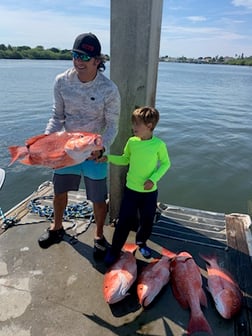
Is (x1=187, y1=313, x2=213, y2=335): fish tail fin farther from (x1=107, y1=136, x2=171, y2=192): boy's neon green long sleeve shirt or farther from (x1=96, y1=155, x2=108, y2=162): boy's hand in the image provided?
(x1=96, y1=155, x2=108, y2=162): boy's hand

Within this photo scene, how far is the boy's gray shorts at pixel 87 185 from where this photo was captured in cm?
324

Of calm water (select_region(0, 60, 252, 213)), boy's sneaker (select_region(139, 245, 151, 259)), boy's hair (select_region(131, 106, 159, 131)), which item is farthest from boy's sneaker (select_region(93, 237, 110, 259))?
calm water (select_region(0, 60, 252, 213))

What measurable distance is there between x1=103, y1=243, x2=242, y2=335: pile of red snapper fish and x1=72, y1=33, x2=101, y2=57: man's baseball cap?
6.91ft

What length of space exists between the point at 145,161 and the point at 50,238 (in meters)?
1.54

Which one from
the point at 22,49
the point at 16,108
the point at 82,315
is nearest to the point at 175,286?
the point at 82,315

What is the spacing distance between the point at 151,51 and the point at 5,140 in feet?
Answer: 25.8

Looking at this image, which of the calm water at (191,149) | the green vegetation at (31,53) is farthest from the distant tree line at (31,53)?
the calm water at (191,149)

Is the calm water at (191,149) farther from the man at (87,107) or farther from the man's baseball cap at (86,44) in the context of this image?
the man's baseball cap at (86,44)

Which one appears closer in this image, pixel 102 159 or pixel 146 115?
Answer: pixel 146 115

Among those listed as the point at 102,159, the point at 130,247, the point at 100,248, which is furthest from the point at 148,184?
the point at 100,248

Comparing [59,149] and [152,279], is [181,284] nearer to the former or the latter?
[152,279]

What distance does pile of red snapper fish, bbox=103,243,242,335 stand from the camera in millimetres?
2660

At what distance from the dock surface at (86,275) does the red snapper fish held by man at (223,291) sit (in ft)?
0.23

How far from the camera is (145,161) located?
306 cm
